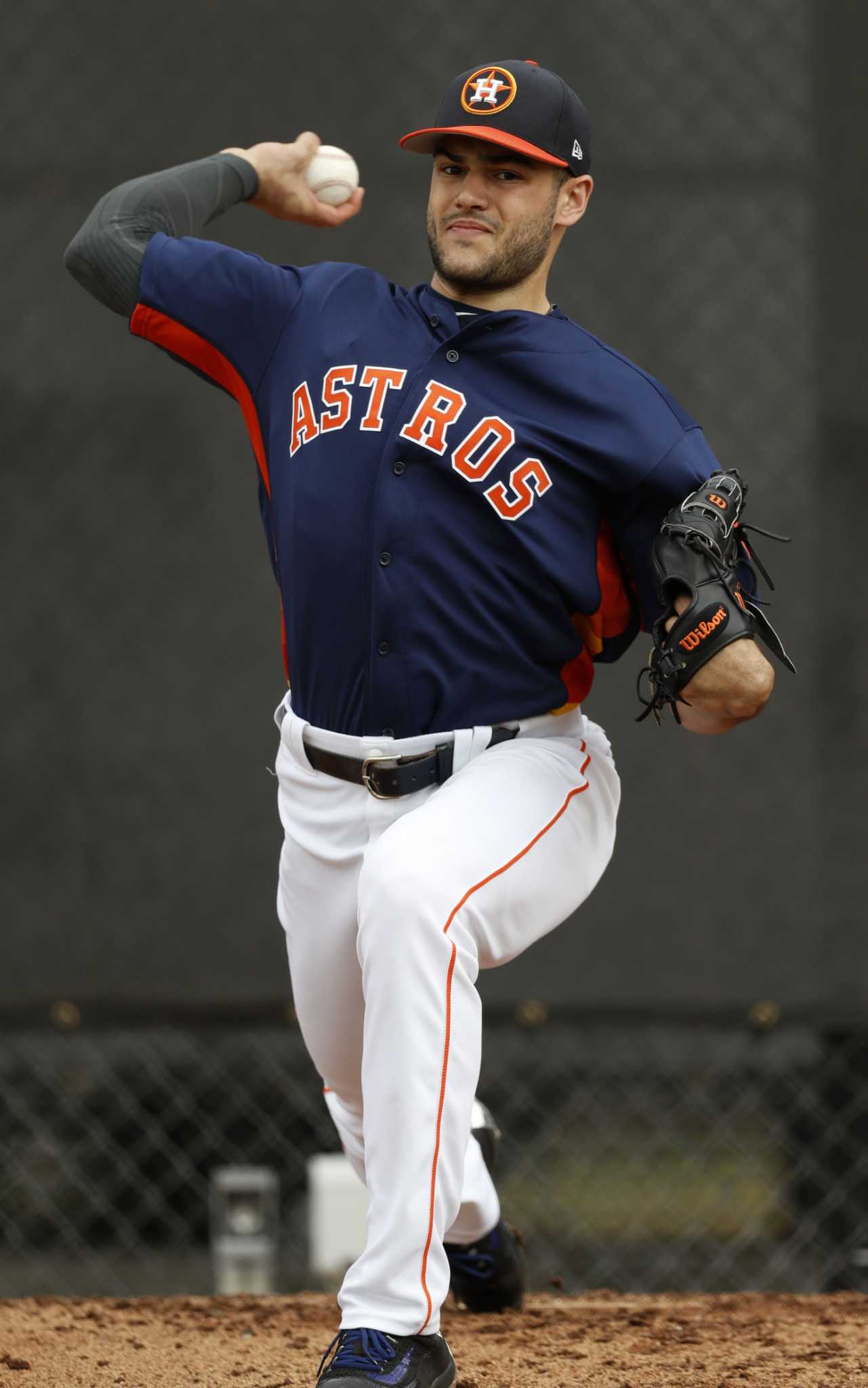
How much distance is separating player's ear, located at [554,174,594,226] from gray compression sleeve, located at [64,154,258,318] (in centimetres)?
52

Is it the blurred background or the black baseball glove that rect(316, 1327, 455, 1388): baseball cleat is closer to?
the black baseball glove

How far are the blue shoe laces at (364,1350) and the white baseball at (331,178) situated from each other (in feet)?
5.59

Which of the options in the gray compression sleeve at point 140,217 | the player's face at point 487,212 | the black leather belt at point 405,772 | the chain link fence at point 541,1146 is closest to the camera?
the black leather belt at point 405,772

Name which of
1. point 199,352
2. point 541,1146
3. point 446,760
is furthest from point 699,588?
point 541,1146

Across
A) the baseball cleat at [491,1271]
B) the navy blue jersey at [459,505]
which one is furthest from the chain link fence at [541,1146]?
the navy blue jersey at [459,505]

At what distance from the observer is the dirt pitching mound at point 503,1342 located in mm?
2328

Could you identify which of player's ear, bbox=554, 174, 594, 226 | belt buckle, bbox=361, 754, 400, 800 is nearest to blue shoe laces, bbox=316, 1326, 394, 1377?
belt buckle, bbox=361, 754, 400, 800

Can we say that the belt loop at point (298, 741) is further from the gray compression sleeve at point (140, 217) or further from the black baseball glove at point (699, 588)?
the gray compression sleeve at point (140, 217)

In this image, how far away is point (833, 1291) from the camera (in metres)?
3.48

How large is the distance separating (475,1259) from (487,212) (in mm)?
1609

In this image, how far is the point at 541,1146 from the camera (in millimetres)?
3615

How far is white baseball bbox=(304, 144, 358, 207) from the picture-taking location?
2.77 m

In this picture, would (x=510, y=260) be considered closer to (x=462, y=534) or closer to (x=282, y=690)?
(x=462, y=534)

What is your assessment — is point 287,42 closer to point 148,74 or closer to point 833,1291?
point 148,74
